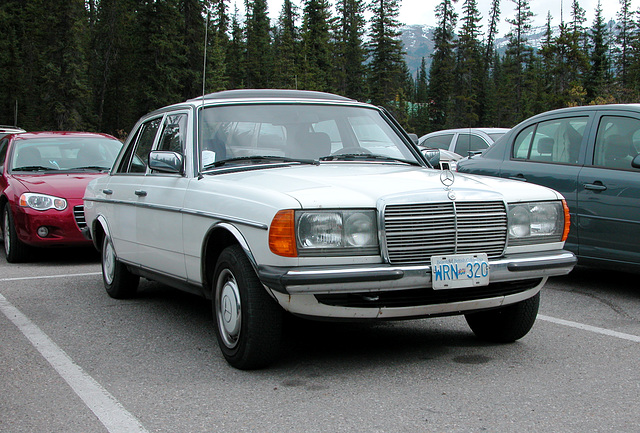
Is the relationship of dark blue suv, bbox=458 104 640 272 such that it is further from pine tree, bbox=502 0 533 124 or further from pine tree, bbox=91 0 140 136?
pine tree, bbox=502 0 533 124

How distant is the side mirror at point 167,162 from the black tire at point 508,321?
7.13ft

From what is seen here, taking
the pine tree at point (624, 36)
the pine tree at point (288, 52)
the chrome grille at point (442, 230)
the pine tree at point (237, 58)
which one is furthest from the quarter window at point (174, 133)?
the pine tree at point (624, 36)

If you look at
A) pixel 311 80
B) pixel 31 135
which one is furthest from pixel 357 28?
pixel 31 135

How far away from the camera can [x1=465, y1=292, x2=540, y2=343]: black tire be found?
4.56 m

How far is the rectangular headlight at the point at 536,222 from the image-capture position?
417 centimetres

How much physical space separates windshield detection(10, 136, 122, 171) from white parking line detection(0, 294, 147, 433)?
14.4ft

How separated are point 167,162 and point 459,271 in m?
2.17

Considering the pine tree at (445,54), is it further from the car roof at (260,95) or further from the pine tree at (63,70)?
the car roof at (260,95)

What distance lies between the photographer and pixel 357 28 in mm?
93375

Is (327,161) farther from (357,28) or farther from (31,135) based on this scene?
Result: (357,28)

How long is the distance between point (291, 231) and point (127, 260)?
8.82 ft

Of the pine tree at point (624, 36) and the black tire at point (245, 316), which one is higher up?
the pine tree at point (624, 36)

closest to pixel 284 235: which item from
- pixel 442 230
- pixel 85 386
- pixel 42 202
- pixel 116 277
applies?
pixel 442 230

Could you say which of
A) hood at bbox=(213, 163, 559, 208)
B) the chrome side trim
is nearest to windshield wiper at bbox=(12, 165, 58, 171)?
the chrome side trim
